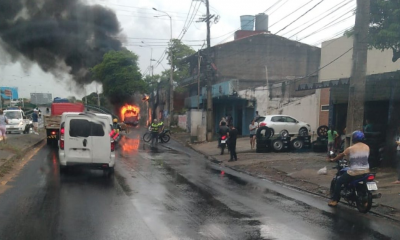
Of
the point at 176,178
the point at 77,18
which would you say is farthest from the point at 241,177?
the point at 77,18

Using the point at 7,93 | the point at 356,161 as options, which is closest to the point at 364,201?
the point at 356,161

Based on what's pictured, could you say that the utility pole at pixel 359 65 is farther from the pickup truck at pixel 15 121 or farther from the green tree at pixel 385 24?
the pickup truck at pixel 15 121

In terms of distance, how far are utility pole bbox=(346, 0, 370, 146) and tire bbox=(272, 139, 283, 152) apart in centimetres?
712

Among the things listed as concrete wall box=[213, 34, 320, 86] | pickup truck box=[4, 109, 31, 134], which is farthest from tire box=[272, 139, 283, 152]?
concrete wall box=[213, 34, 320, 86]

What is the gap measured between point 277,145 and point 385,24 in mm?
7938

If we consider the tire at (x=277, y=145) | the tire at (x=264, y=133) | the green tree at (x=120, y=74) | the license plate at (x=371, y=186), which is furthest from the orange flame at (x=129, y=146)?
the green tree at (x=120, y=74)

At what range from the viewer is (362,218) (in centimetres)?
729

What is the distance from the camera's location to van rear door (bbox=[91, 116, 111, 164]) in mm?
11391

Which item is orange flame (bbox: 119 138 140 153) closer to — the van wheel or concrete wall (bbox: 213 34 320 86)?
the van wheel

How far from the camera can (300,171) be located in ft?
43.4

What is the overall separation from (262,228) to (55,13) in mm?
36754

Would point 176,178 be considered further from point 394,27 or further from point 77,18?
point 77,18

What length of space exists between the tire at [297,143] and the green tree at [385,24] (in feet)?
23.2

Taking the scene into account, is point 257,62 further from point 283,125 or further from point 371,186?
point 371,186
